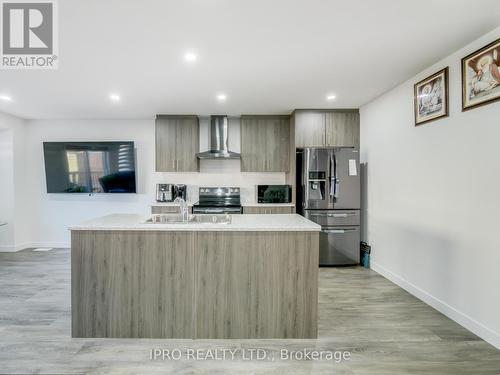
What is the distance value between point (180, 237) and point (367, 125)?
349cm

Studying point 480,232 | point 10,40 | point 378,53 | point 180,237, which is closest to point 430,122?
point 378,53

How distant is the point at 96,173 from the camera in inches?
194

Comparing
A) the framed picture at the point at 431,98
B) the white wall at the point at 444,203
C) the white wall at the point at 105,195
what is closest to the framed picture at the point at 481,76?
the white wall at the point at 444,203

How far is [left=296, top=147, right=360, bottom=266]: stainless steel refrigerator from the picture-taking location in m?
4.13

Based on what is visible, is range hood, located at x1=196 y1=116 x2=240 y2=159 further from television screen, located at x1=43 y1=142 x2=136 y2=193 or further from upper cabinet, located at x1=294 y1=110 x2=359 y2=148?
television screen, located at x1=43 y1=142 x2=136 y2=193

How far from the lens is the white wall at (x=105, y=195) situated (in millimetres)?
5121

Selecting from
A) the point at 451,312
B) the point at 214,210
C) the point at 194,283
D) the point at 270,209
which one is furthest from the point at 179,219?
the point at 451,312

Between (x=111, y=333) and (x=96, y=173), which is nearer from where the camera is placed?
(x=111, y=333)

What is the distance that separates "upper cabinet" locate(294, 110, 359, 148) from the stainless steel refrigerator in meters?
0.35

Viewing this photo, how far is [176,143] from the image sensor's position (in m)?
4.79

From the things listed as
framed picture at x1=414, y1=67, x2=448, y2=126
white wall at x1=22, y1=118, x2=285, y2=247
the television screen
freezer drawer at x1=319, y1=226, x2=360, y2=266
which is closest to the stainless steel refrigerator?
freezer drawer at x1=319, y1=226, x2=360, y2=266

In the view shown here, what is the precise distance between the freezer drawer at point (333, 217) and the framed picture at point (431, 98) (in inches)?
64.0

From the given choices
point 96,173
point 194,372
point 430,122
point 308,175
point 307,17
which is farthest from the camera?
point 96,173

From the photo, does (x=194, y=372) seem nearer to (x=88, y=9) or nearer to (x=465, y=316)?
(x=465, y=316)
